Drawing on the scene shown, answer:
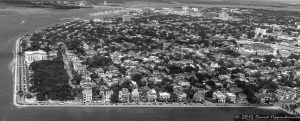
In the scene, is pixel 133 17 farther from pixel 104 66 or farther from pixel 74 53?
pixel 104 66

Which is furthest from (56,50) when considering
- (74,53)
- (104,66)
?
(104,66)

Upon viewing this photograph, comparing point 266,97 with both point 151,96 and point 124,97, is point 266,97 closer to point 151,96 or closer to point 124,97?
point 151,96

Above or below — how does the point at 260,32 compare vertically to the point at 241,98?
above

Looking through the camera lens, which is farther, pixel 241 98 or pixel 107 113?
pixel 241 98

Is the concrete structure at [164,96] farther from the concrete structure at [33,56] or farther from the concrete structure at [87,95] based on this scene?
the concrete structure at [33,56]

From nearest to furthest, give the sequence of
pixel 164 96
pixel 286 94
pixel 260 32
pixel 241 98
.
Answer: pixel 164 96 → pixel 241 98 → pixel 286 94 → pixel 260 32

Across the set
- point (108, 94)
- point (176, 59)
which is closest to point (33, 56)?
point (108, 94)

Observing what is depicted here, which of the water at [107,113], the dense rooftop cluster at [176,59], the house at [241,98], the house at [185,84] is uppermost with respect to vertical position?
the dense rooftop cluster at [176,59]

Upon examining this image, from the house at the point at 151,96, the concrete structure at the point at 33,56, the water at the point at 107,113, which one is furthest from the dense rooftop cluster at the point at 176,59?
the concrete structure at the point at 33,56
